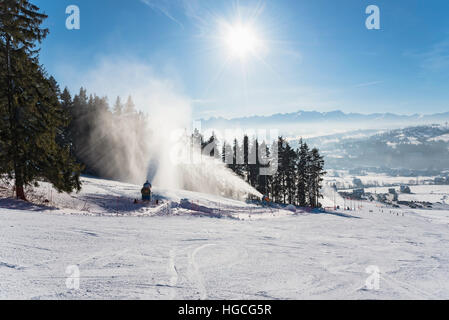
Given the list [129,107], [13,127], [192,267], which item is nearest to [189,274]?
[192,267]

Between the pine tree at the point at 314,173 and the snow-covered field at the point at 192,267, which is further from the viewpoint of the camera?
the pine tree at the point at 314,173

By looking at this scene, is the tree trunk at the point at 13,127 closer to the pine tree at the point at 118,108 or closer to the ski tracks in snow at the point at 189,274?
the ski tracks in snow at the point at 189,274

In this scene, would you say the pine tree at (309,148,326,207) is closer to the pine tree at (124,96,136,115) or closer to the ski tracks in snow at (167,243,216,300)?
the pine tree at (124,96,136,115)

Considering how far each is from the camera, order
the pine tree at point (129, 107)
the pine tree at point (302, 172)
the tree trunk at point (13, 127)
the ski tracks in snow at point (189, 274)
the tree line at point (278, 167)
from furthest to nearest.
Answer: the pine tree at point (129, 107)
the tree line at point (278, 167)
the pine tree at point (302, 172)
the tree trunk at point (13, 127)
the ski tracks in snow at point (189, 274)

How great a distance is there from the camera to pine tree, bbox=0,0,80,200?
1709 centimetres

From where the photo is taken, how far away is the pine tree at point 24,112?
17.1 meters

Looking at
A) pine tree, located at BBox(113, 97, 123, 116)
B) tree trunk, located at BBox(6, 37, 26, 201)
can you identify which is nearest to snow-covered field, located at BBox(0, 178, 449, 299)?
tree trunk, located at BBox(6, 37, 26, 201)

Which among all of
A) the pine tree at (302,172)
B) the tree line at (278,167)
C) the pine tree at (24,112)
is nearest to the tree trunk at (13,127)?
the pine tree at (24,112)

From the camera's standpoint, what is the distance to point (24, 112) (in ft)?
58.9

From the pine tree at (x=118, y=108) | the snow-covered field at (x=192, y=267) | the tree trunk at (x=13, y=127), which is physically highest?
the pine tree at (x=118, y=108)

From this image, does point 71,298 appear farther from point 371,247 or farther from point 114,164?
point 114,164

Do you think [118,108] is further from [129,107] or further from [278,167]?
[278,167]

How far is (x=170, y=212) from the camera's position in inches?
859
